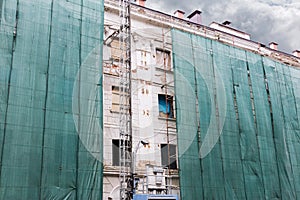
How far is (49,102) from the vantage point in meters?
13.8

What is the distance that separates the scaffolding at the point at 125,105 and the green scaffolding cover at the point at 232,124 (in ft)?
8.20

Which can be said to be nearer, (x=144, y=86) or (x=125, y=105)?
(x=125, y=105)

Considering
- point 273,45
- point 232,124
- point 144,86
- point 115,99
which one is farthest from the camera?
point 273,45

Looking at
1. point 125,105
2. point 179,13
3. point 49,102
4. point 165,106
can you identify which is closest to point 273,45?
point 179,13

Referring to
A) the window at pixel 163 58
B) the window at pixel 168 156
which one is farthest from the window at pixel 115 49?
the window at pixel 168 156

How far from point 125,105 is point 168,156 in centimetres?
315

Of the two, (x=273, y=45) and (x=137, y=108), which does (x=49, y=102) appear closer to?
(x=137, y=108)

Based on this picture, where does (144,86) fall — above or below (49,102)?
above

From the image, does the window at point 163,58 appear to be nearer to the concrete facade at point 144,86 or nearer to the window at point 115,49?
the concrete facade at point 144,86

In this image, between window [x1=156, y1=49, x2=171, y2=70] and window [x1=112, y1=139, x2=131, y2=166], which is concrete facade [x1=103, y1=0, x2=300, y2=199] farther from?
window [x1=112, y1=139, x2=131, y2=166]

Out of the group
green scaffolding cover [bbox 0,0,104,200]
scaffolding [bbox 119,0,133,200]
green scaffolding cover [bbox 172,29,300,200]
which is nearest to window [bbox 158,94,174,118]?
green scaffolding cover [bbox 172,29,300,200]

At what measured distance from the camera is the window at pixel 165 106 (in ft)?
58.5

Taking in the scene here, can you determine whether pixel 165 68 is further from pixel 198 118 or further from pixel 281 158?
pixel 281 158

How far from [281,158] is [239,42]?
24.5 ft
